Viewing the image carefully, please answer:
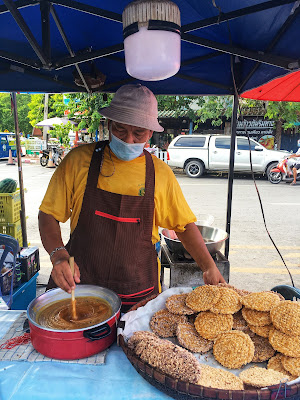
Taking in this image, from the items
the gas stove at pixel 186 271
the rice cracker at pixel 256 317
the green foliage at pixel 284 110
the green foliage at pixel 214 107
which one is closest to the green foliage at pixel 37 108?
the green foliage at pixel 214 107

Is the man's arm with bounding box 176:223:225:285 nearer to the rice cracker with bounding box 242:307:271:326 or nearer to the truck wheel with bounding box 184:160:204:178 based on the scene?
the rice cracker with bounding box 242:307:271:326

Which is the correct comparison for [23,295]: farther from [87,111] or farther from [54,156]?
[54,156]

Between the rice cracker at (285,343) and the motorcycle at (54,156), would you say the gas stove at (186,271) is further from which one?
the motorcycle at (54,156)

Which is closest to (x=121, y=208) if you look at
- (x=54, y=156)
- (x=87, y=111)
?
(x=87, y=111)

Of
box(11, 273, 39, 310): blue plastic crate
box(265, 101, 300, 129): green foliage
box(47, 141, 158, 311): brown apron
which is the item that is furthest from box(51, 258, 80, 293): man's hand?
box(265, 101, 300, 129): green foliage

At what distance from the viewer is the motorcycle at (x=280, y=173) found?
40.0 feet

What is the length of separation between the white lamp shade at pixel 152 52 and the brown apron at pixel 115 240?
0.63 m

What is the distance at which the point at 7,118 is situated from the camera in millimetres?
42156

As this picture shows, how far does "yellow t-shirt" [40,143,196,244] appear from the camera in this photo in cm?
186

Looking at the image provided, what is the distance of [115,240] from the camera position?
1764 millimetres

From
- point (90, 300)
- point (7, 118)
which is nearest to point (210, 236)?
point (90, 300)

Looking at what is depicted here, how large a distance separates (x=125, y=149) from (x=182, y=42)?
4.40 ft

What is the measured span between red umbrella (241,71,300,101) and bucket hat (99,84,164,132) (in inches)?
69.7

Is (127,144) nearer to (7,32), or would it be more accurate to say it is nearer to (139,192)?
(139,192)
